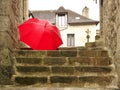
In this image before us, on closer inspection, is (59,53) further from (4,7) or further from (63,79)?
(4,7)

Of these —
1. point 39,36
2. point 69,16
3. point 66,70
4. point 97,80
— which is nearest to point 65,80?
point 66,70

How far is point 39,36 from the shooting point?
21.1ft

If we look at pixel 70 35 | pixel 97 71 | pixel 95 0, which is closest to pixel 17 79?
pixel 97 71

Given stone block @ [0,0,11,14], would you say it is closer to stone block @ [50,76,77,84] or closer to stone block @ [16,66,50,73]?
stone block @ [16,66,50,73]

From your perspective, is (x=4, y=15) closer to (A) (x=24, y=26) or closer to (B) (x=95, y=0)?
(A) (x=24, y=26)

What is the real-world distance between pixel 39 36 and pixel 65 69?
1.40 meters

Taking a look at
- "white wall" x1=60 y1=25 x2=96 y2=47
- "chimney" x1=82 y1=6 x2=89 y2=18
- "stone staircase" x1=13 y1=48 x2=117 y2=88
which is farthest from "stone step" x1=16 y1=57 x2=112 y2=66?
"chimney" x1=82 y1=6 x2=89 y2=18

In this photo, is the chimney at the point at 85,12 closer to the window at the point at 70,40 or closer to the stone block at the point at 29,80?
the window at the point at 70,40

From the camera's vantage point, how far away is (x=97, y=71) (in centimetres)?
527

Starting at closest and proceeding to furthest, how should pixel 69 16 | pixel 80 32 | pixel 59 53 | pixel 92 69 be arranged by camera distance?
pixel 92 69 → pixel 59 53 → pixel 80 32 → pixel 69 16

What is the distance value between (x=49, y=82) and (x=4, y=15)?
1474mm

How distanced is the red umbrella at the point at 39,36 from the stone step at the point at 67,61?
763mm

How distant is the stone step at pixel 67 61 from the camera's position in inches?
219

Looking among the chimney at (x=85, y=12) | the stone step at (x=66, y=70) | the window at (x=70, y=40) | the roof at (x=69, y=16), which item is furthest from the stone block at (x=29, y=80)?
the chimney at (x=85, y=12)
